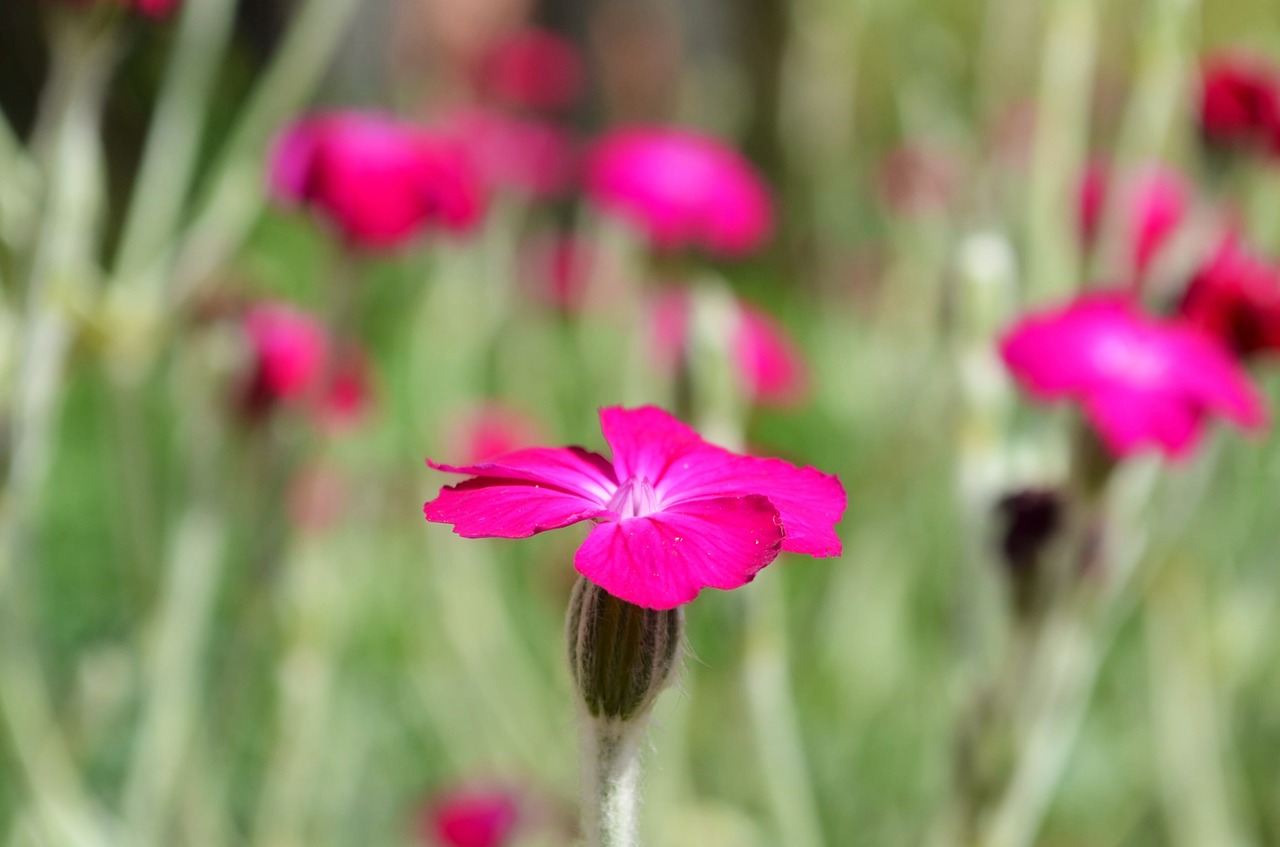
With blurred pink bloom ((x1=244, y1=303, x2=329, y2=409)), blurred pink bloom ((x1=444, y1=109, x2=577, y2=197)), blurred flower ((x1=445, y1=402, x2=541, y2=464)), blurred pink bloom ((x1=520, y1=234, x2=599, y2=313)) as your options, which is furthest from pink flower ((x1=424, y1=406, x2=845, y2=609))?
blurred pink bloom ((x1=520, y1=234, x2=599, y2=313))

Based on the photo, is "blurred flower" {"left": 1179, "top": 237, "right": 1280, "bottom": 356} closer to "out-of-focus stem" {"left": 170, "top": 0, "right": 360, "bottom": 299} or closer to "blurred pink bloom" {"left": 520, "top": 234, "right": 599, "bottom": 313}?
"out-of-focus stem" {"left": 170, "top": 0, "right": 360, "bottom": 299}

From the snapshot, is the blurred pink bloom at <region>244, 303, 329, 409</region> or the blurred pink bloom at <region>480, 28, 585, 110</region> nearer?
the blurred pink bloom at <region>244, 303, 329, 409</region>

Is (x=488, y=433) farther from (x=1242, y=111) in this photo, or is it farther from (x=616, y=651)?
(x=616, y=651)

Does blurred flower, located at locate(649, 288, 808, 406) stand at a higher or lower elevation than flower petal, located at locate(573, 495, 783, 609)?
higher

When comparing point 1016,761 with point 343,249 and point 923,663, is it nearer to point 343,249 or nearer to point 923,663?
point 343,249

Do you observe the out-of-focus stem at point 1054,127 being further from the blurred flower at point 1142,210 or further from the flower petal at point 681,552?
the flower petal at point 681,552

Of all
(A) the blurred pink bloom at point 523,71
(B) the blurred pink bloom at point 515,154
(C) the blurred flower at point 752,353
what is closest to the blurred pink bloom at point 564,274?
(B) the blurred pink bloom at point 515,154

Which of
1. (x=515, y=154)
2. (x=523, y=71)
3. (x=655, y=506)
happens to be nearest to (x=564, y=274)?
(x=515, y=154)
